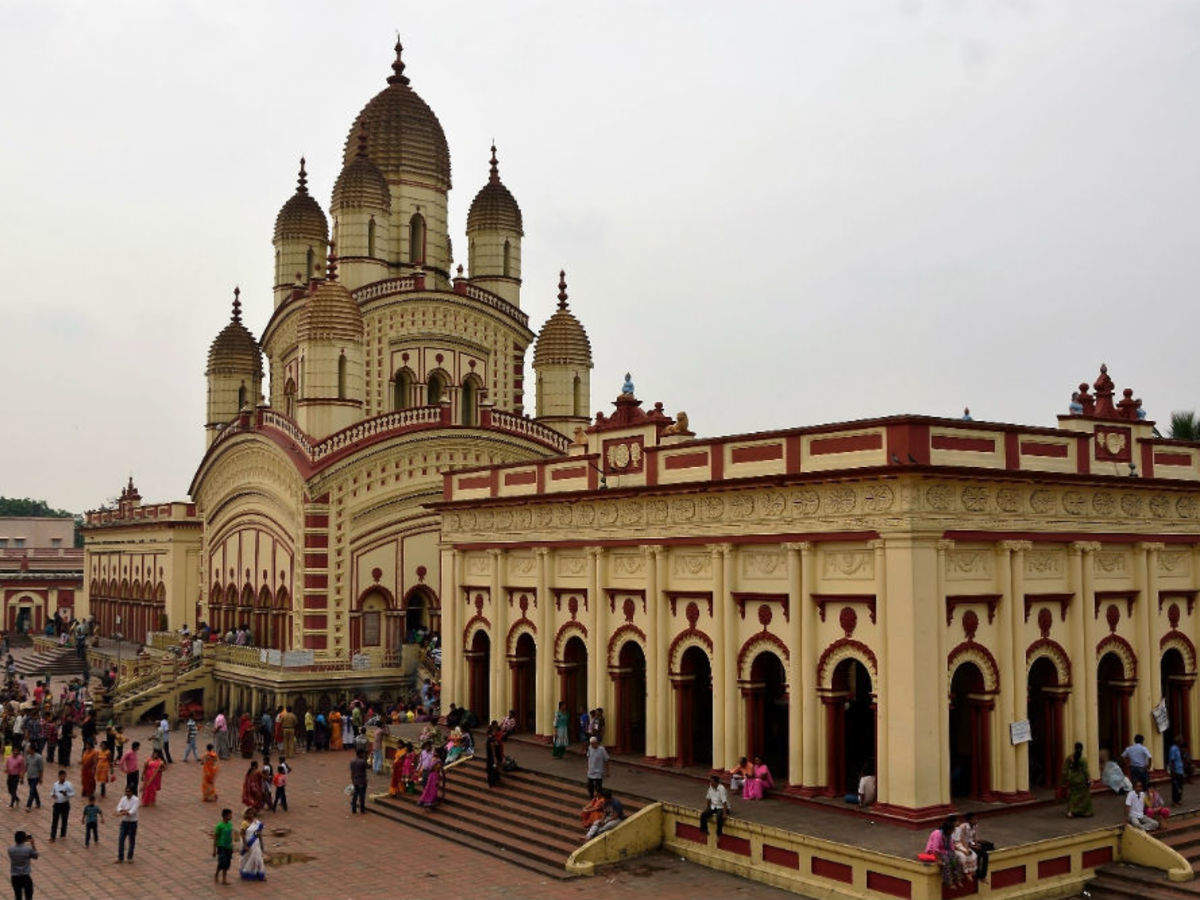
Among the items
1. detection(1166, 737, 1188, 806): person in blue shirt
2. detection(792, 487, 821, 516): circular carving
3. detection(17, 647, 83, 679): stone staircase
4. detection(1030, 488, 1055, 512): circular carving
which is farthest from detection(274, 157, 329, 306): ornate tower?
detection(1166, 737, 1188, 806): person in blue shirt

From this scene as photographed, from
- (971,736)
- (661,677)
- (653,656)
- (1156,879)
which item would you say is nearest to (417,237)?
(653,656)

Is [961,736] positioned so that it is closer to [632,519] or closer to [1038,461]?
[1038,461]

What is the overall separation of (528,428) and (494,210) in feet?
29.5

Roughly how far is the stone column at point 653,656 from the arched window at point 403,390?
1860 centimetres

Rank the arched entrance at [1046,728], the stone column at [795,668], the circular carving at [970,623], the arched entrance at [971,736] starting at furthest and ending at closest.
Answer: the arched entrance at [1046,728], the stone column at [795,668], the arched entrance at [971,736], the circular carving at [970,623]

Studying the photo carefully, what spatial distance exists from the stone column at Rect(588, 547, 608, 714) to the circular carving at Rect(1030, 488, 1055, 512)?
8.03m

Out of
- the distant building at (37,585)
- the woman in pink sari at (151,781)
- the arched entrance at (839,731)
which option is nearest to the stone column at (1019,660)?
the arched entrance at (839,731)

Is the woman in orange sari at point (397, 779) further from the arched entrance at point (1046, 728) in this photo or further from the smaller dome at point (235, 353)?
the smaller dome at point (235, 353)

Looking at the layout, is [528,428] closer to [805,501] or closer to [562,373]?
[562,373]

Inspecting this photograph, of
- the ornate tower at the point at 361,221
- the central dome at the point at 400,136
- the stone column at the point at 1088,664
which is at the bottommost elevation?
the stone column at the point at 1088,664

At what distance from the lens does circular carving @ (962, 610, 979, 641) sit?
18.8 meters

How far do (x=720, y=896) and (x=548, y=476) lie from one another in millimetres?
10754

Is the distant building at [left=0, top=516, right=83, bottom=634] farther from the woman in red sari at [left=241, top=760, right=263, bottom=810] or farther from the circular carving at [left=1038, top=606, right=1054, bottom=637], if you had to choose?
the circular carving at [left=1038, top=606, right=1054, bottom=637]

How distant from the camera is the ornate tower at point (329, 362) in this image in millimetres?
35375
